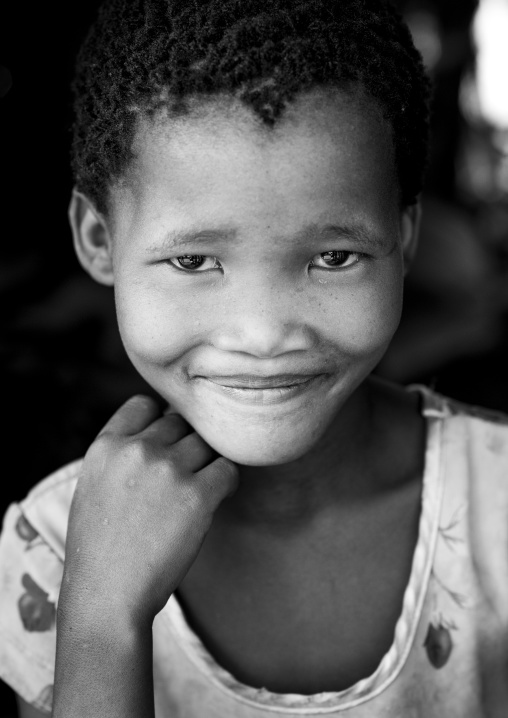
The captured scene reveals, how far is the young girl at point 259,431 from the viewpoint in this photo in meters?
1.15

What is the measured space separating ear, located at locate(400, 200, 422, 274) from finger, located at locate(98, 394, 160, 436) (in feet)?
1.60

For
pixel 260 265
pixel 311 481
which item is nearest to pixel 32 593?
pixel 311 481

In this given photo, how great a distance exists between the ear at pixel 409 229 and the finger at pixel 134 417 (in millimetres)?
487

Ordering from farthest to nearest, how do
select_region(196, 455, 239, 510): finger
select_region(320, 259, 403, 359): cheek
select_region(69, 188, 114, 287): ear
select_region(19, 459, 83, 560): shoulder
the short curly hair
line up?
select_region(19, 459, 83, 560): shoulder
select_region(69, 188, 114, 287): ear
select_region(196, 455, 239, 510): finger
select_region(320, 259, 403, 359): cheek
the short curly hair

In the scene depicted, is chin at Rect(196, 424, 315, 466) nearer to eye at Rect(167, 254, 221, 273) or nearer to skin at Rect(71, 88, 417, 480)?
skin at Rect(71, 88, 417, 480)

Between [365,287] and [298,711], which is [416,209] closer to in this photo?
[365,287]

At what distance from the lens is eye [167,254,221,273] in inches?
47.5

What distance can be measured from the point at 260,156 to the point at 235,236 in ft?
0.35

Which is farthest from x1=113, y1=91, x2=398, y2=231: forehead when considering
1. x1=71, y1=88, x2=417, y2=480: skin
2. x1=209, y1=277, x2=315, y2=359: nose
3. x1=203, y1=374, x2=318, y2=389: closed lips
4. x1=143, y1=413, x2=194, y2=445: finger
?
x1=143, y1=413, x2=194, y2=445: finger

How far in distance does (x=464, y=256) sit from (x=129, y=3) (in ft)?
7.78

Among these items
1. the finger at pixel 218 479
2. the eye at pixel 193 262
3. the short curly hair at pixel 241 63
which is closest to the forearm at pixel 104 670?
the finger at pixel 218 479

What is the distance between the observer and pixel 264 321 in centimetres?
118

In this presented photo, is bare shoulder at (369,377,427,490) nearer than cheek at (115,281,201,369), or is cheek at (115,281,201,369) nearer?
cheek at (115,281,201,369)

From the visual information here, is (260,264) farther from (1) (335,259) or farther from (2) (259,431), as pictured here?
(2) (259,431)
